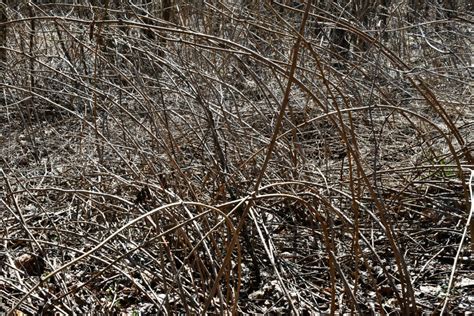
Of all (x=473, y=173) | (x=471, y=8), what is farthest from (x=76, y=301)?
(x=471, y=8)

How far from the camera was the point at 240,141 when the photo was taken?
346cm

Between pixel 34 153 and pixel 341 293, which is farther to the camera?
pixel 34 153

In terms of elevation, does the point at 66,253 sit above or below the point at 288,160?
below

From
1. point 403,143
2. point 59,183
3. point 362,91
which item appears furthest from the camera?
point 362,91

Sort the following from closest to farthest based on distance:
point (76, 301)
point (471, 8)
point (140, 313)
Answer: point (76, 301) < point (140, 313) < point (471, 8)

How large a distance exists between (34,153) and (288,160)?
6.71ft

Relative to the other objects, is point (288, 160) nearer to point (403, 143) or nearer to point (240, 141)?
point (240, 141)

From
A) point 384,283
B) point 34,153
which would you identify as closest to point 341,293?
point 384,283

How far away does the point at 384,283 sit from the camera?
2.92 m

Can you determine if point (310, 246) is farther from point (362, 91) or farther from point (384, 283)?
point (362, 91)

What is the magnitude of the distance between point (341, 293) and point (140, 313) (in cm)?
79

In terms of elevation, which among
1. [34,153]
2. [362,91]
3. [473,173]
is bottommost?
[34,153]

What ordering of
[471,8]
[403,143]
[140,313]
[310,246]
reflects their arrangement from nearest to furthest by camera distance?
[140,313] → [310,246] → [403,143] → [471,8]

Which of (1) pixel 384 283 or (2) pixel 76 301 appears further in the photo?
(1) pixel 384 283
